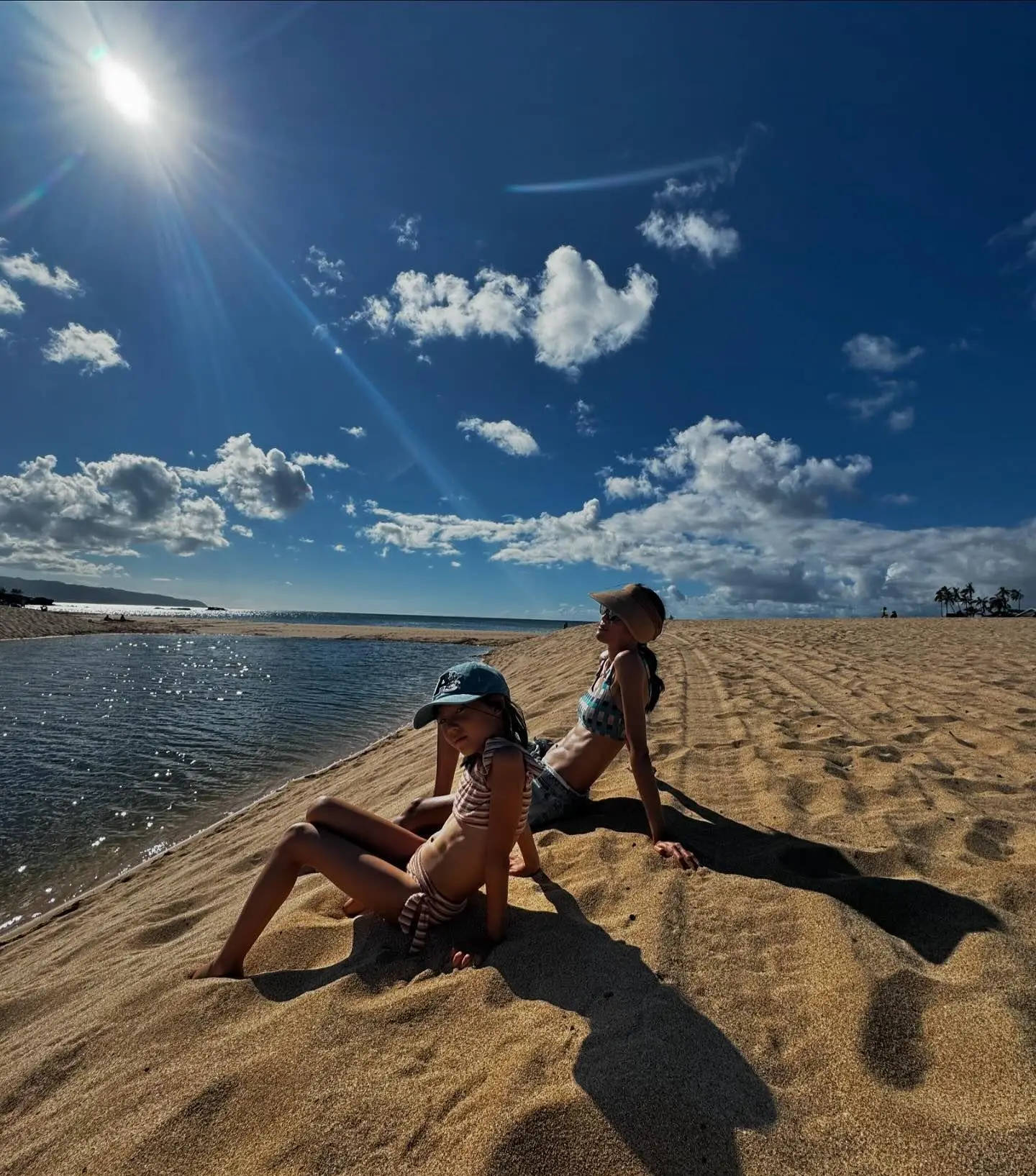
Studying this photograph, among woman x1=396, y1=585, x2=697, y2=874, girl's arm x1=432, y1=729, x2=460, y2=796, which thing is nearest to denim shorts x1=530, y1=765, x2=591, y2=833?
woman x1=396, y1=585, x2=697, y2=874

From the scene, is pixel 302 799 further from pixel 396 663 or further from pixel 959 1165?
pixel 396 663

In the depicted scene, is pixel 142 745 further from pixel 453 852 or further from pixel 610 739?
pixel 453 852

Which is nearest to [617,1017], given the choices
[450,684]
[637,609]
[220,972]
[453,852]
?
[453,852]

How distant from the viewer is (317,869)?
8.81 ft

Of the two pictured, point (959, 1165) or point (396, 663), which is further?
point (396, 663)

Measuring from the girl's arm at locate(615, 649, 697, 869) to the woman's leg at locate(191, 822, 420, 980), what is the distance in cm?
131

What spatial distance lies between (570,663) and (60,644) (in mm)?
30420

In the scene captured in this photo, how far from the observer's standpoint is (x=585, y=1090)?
1.64 metres

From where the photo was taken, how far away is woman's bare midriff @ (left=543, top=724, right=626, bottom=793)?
3.78 m

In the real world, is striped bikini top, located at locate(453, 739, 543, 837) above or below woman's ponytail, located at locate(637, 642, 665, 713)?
below

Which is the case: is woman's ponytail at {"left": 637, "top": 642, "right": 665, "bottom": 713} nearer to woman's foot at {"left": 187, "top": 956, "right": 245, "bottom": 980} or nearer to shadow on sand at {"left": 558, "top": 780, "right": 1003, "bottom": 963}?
shadow on sand at {"left": 558, "top": 780, "right": 1003, "bottom": 963}

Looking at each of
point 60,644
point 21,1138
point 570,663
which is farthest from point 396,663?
point 21,1138

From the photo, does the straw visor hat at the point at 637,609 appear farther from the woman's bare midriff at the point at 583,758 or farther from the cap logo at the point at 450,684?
the cap logo at the point at 450,684

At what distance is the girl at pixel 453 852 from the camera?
244 cm
